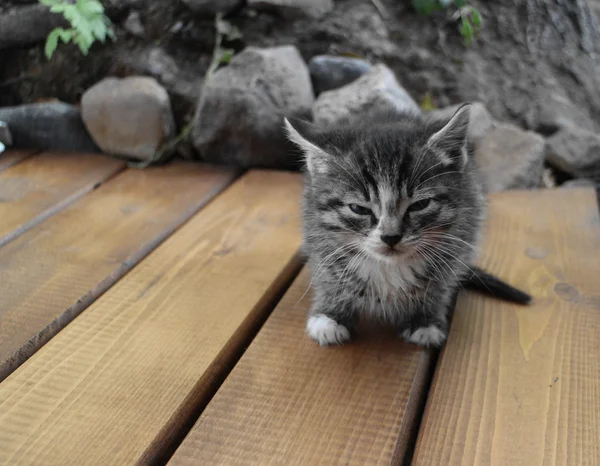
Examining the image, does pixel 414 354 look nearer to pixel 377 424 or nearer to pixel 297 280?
pixel 377 424

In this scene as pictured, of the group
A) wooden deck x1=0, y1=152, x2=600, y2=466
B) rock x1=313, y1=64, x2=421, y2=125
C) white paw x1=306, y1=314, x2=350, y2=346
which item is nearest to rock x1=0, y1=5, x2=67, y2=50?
wooden deck x1=0, y1=152, x2=600, y2=466

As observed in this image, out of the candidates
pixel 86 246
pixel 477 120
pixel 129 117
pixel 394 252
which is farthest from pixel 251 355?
pixel 477 120

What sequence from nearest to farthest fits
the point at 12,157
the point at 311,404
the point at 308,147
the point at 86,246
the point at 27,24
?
1. the point at 311,404
2. the point at 308,147
3. the point at 86,246
4. the point at 12,157
5. the point at 27,24

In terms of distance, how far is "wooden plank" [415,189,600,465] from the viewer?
1.18 m

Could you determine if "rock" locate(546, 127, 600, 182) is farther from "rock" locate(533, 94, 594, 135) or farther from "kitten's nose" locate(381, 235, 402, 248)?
"kitten's nose" locate(381, 235, 402, 248)

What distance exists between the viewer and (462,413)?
1.27 m

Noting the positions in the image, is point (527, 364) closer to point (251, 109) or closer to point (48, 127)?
point (251, 109)

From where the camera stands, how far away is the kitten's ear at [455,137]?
1418mm

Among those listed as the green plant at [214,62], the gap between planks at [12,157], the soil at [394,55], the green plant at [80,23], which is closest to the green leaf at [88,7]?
the green plant at [80,23]

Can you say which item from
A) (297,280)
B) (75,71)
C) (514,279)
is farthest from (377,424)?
(75,71)

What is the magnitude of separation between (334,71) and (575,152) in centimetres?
111

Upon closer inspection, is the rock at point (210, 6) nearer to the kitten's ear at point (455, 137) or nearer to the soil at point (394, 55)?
the soil at point (394, 55)

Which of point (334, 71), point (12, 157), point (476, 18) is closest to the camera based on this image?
point (12, 157)

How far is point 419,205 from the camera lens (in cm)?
143
